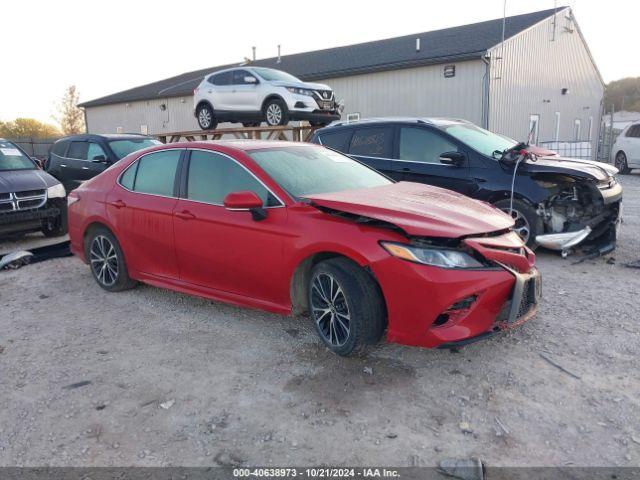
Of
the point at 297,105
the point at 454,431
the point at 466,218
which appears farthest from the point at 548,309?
A: the point at 297,105

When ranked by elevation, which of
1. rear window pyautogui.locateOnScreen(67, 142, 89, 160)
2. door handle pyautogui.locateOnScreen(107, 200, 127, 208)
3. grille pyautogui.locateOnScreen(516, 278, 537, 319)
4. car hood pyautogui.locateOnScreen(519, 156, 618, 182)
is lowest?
grille pyautogui.locateOnScreen(516, 278, 537, 319)

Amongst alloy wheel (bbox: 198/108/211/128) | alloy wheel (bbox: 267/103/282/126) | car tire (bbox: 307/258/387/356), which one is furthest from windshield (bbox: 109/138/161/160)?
car tire (bbox: 307/258/387/356)

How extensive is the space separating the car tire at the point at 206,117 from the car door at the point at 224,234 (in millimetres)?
9531

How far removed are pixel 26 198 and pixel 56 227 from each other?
755 millimetres

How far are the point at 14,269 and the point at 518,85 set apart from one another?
17794 mm

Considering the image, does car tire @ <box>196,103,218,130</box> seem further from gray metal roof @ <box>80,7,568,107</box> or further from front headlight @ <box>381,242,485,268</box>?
front headlight @ <box>381,242,485,268</box>

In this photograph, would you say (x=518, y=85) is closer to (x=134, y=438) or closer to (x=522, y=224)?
(x=522, y=224)

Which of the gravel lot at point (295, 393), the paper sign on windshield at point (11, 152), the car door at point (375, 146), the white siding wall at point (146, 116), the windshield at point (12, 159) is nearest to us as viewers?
the gravel lot at point (295, 393)

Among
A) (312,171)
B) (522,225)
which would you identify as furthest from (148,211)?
(522,225)

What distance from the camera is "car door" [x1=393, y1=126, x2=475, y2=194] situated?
6.51m

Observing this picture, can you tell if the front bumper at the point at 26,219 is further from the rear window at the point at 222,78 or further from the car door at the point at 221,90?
the rear window at the point at 222,78

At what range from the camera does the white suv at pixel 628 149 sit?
16750 mm

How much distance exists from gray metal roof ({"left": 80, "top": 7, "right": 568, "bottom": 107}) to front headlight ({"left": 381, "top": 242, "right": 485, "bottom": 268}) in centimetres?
1525

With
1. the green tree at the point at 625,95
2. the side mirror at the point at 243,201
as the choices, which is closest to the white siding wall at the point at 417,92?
the side mirror at the point at 243,201
